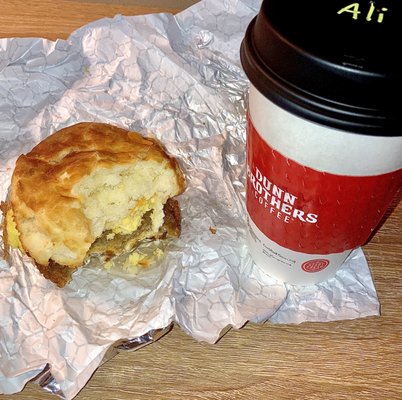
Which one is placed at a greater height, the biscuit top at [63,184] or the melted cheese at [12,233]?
the biscuit top at [63,184]

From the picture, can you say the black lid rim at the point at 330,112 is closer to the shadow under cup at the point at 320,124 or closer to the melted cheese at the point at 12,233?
the shadow under cup at the point at 320,124

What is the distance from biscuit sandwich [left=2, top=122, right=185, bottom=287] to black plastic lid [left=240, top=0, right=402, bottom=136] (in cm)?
40

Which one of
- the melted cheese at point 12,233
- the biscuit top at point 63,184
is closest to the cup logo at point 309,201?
the biscuit top at point 63,184

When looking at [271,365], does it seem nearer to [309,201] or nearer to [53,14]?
[309,201]

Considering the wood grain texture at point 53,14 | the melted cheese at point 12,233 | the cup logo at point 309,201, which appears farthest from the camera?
the wood grain texture at point 53,14

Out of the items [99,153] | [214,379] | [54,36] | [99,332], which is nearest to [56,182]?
[99,153]

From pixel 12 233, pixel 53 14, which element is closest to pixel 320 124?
→ pixel 12 233

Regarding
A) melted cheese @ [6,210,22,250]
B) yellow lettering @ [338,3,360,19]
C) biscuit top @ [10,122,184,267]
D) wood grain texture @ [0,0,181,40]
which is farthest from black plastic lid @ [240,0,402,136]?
wood grain texture @ [0,0,181,40]

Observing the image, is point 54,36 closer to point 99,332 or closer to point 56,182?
point 56,182

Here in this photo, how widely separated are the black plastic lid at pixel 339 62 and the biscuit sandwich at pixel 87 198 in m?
0.40

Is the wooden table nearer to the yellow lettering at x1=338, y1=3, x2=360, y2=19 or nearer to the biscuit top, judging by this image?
the biscuit top

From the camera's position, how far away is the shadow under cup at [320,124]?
63 centimetres

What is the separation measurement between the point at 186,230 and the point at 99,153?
23cm

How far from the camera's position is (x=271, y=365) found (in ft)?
3.03
